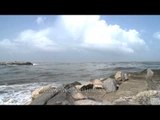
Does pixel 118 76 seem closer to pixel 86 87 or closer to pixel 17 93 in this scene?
pixel 86 87

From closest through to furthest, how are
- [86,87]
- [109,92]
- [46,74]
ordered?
[46,74]
[86,87]
[109,92]

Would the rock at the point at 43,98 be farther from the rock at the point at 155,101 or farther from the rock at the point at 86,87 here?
the rock at the point at 155,101

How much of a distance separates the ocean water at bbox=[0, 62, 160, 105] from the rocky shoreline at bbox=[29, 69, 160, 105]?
0.29 feet

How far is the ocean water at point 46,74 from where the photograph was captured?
2.85m

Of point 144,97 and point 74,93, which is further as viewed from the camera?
point 74,93

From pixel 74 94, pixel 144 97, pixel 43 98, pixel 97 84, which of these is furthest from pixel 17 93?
pixel 144 97

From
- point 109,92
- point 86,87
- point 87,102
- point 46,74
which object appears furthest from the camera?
point 109,92

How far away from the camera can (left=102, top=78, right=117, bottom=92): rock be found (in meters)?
3.15

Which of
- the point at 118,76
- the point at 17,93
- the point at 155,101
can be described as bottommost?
the point at 155,101

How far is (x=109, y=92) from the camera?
3.25 meters

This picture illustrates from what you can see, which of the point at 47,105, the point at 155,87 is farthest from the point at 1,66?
the point at 155,87

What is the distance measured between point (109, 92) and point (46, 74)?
0.93 metres
